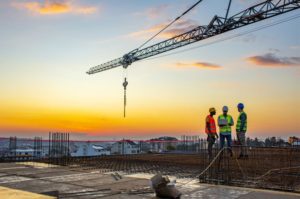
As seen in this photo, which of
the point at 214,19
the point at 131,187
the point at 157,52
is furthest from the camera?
the point at 157,52

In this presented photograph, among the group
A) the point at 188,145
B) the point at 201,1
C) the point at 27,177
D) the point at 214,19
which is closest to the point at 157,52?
the point at 214,19

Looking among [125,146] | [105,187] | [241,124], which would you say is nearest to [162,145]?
[125,146]

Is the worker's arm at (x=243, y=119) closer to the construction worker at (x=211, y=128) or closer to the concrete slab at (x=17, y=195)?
the construction worker at (x=211, y=128)

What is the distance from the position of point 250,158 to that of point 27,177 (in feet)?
33.2

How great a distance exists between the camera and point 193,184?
945 cm

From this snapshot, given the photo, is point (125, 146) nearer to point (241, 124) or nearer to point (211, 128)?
point (241, 124)

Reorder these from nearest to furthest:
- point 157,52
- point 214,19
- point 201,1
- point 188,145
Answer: point 188,145 → point 201,1 → point 214,19 → point 157,52

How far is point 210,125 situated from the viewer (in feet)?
41.4

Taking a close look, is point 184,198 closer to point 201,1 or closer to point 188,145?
point 188,145

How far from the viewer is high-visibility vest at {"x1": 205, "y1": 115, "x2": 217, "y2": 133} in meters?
12.6

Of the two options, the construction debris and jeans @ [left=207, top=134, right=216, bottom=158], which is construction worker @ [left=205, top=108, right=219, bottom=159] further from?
the construction debris

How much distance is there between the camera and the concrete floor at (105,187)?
7773mm

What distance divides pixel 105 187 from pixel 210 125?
17.5ft

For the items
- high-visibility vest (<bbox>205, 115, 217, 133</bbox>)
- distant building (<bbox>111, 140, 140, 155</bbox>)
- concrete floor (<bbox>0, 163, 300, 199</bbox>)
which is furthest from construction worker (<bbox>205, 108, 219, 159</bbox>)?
distant building (<bbox>111, 140, 140, 155</bbox>)
